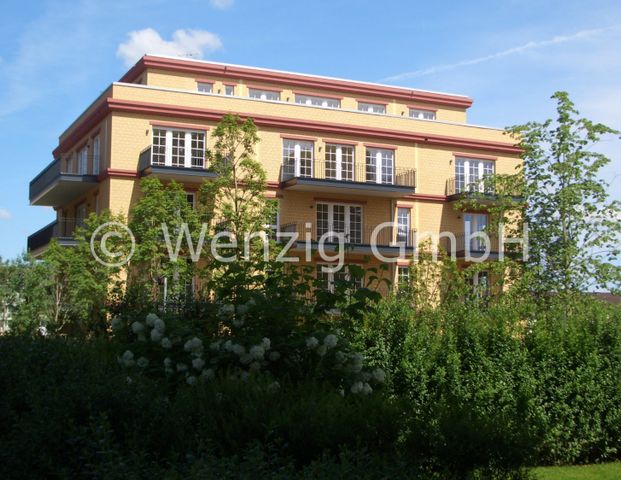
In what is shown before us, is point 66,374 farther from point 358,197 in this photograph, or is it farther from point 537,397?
point 358,197

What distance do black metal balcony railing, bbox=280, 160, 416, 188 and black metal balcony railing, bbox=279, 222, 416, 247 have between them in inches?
92.0

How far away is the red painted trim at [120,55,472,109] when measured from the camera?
4381 cm

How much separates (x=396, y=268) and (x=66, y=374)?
33677 mm

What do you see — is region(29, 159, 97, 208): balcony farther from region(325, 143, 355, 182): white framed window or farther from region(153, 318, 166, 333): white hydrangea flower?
region(153, 318, 166, 333): white hydrangea flower

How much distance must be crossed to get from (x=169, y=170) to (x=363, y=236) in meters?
10.7

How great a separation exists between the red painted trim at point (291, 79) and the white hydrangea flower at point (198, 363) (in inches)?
1450

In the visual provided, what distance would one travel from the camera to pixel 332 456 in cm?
579

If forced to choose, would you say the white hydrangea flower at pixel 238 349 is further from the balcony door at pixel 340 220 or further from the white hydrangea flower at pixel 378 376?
the balcony door at pixel 340 220

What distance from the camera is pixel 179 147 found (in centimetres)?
3650

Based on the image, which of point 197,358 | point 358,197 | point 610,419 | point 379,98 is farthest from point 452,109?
point 197,358

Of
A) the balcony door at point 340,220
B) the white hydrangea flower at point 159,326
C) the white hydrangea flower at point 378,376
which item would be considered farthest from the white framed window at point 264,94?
the white hydrangea flower at point 378,376

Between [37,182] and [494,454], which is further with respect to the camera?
[37,182]

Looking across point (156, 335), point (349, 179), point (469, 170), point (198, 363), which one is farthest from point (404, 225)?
point (198, 363)

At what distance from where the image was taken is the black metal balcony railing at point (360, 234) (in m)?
38.2
